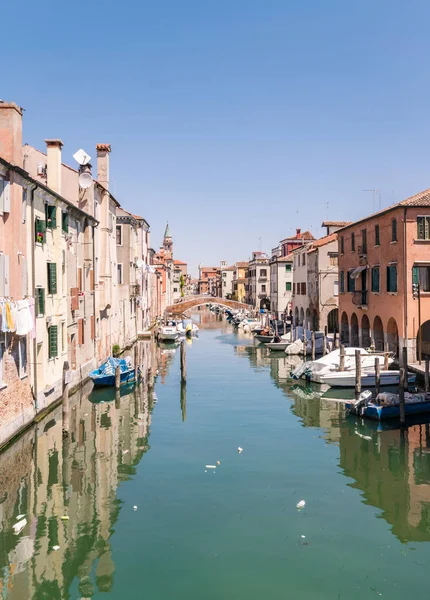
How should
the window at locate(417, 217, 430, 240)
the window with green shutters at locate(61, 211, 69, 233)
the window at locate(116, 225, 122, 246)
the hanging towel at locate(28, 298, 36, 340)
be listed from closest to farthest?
1. the hanging towel at locate(28, 298, 36, 340)
2. the window with green shutters at locate(61, 211, 69, 233)
3. the window at locate(417, 217, 430, 240)
4. the window at locate(116, 225, 122, 246)

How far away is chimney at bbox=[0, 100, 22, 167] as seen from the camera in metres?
19.6

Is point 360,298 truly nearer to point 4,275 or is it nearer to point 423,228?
point 423,228

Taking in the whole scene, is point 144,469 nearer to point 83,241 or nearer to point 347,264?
point 83,241

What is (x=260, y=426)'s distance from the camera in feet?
77.3

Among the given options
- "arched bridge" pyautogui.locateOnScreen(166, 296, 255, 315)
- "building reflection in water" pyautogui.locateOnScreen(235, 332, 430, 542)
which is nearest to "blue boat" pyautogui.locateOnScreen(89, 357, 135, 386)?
"building reflection in water" pyautogui.locateOnScreen(235, 332, 430, 542)

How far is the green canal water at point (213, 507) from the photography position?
1127 centimetres

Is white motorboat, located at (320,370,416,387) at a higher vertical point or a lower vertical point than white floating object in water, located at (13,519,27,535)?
higher

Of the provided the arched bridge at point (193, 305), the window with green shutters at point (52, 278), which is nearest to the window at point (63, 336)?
the window with green shutters at point (52, 278)

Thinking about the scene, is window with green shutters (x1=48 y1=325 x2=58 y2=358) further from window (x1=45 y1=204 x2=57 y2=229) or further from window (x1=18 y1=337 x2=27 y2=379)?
window (x1=45 y1=204 x2=57 y2=229)

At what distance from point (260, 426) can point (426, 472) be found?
24.0 ft

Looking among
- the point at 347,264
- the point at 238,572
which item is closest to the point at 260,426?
the point at 238,572

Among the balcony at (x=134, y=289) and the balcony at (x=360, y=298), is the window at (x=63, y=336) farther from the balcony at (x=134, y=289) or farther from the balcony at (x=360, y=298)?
the balcony at (x=134, y=289)

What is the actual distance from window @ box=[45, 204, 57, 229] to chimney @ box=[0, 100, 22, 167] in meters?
4.68

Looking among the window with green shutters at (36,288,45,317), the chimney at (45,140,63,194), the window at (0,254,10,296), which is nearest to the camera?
the window at (0,254,10,296)
